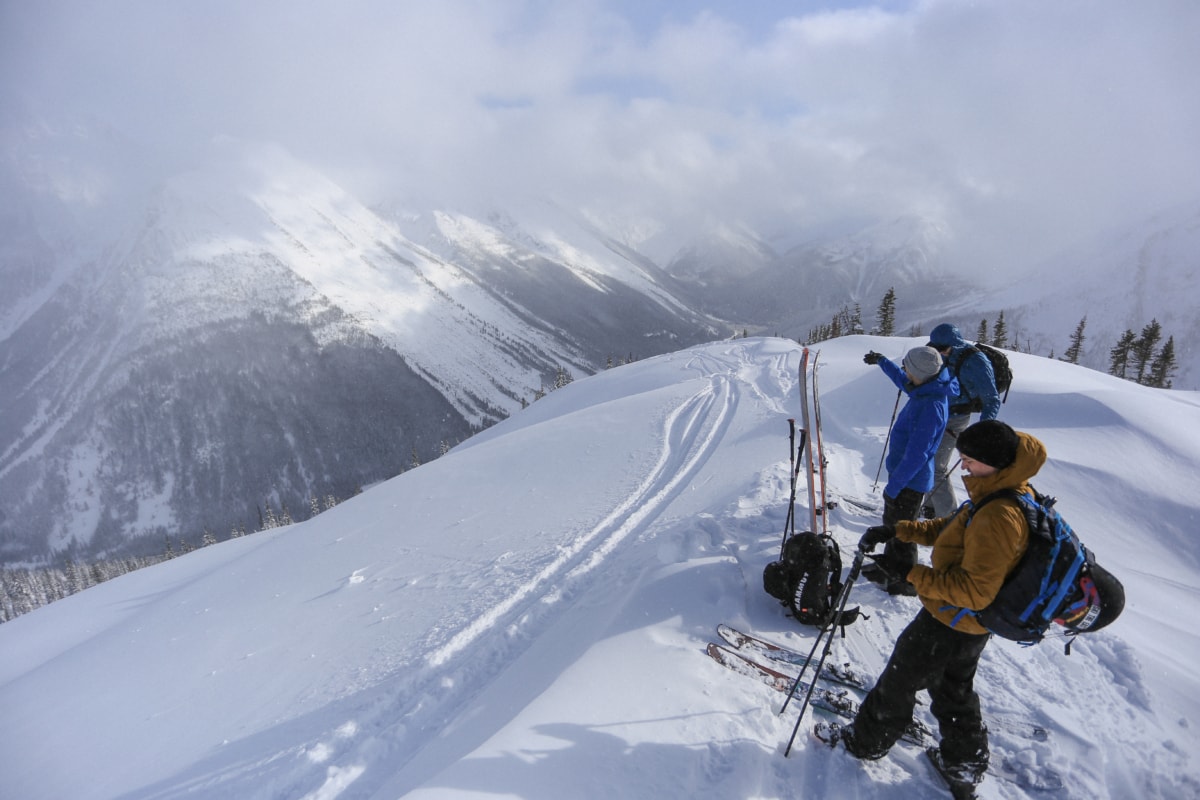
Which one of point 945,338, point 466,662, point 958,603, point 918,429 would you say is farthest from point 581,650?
point 945,338

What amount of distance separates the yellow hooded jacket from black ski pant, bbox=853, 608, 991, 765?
0.86 ft

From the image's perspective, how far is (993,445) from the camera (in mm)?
3400

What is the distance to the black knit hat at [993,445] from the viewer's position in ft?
11.1

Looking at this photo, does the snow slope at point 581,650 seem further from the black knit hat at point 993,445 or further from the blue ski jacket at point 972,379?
the black knit hat at point 993,445

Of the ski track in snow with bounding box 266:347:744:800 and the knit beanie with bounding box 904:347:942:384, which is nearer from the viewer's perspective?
the ski track in snow with bounding box 266:347:744:800

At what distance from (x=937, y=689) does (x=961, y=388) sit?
442 centimetres

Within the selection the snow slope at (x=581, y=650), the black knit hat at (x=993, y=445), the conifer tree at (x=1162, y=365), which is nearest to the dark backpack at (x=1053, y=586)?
the black knit hat at (x=993, y=445)

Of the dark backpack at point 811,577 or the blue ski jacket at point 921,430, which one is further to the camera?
the blue ski jacket at point 921,430

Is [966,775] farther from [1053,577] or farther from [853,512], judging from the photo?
[853,512]

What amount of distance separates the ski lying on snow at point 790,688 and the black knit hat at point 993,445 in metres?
2.73

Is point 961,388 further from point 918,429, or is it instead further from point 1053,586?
point 1053,586

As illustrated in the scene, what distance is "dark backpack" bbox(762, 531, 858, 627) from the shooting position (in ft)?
19.8

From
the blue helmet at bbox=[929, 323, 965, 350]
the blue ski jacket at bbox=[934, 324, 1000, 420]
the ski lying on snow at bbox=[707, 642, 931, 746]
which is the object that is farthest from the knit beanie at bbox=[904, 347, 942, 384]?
the ski lying on snow at bbox=[707, 642, 931, 746]

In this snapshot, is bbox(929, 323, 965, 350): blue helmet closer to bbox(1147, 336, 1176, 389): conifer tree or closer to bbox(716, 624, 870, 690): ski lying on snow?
bbox(716, 624, 870, 690): ski lying on snow
